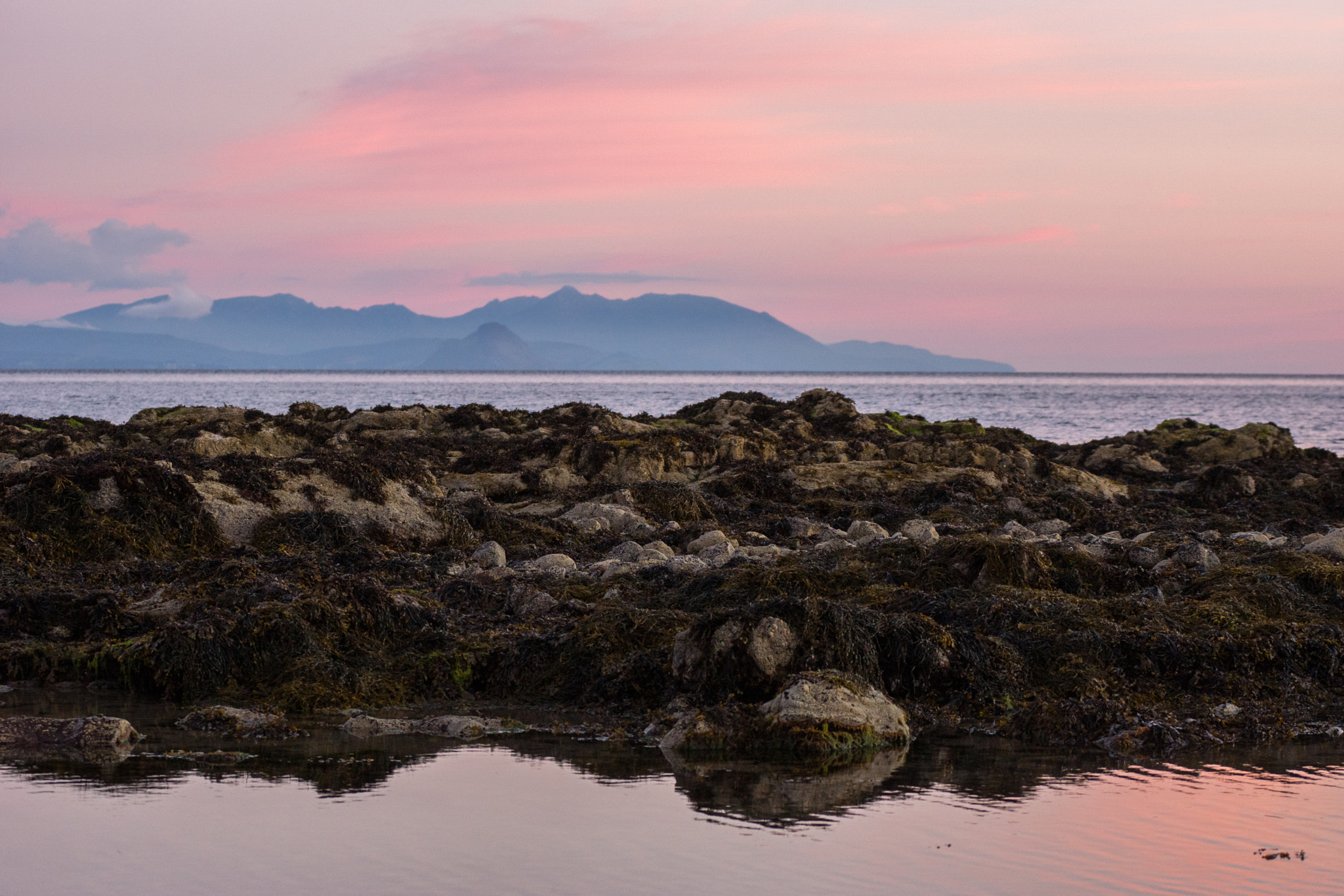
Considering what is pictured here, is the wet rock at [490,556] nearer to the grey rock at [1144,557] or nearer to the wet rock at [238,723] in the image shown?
the wet rock at [238,723]

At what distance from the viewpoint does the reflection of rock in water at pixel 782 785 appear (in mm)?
6352

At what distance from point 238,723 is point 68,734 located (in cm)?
100

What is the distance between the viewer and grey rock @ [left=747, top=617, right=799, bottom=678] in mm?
8422

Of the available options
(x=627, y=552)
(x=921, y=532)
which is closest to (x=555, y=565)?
(x=627, y=552)

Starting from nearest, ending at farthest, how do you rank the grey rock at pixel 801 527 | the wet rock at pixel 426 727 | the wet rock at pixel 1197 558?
the wet rock at pixel 426 727 → the wet rock at pixel 1197 558 → the grey rock at pixel 801 527

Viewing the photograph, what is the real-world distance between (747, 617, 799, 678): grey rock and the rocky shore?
2cm

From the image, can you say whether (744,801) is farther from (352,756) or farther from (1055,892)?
(352,756)

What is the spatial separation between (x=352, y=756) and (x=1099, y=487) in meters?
19.2

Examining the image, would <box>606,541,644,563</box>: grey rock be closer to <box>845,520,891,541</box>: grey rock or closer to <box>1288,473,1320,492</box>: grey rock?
<box>845,520,891,541</box>: grey rock

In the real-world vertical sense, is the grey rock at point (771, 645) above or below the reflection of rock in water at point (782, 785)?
above

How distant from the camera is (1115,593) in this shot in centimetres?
1152

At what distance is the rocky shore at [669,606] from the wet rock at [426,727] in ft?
0.11

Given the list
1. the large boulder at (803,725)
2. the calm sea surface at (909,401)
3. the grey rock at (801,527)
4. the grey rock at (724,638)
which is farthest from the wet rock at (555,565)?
the calm sea surface at (909,401)

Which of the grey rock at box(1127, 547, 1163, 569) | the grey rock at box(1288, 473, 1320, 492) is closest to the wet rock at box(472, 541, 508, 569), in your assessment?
the grey rock at box(1127, 547, 1163, 569)
